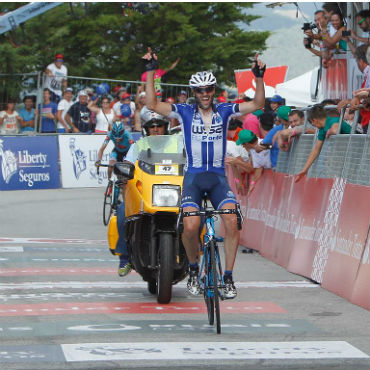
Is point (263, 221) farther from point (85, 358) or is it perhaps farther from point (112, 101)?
point (112, 101)

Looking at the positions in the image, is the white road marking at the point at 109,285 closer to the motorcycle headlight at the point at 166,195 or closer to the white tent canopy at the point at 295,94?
the motorcycle headlight at the point at 166,195

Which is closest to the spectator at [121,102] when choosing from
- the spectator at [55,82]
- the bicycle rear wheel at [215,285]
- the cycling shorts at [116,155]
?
the spectator at [55,82]

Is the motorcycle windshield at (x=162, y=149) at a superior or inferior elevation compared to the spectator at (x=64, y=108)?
superior

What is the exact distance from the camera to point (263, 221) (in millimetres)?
14695

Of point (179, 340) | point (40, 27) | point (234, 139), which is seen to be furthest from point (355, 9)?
point (40, 27)

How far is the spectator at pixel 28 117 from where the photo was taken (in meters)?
25.4

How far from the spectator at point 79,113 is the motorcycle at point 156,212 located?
15294mm

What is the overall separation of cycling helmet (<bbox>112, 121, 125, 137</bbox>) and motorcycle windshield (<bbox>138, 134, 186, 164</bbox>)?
6.39 m

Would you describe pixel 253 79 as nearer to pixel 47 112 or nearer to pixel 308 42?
pixel 47 112

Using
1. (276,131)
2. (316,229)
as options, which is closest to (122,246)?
(316,229)

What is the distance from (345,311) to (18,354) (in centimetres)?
355

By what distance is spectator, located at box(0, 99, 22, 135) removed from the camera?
24.9m

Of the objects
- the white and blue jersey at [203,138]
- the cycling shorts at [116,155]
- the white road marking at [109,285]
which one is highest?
the white and blue jersey at [203,138]

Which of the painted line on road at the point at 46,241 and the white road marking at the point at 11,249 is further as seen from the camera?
the painted line on road at the point at 46,241
